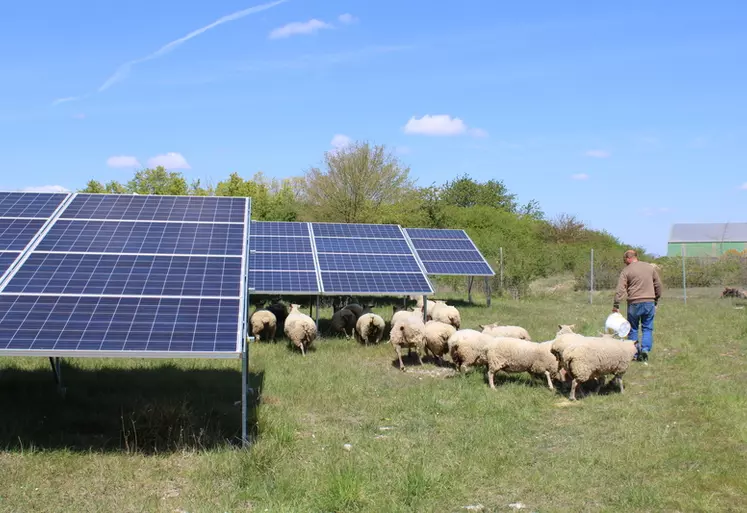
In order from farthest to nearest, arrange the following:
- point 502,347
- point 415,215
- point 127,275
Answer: point 415,215 < point 502,347 < point 127,275

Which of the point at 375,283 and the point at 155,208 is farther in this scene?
the point at 375,283

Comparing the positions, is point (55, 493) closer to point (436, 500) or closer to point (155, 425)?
point (155, 425)

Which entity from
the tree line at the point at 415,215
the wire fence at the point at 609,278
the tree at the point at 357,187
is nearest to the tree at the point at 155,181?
the tree line at the point at 415,215

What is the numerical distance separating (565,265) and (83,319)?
32.7 meters

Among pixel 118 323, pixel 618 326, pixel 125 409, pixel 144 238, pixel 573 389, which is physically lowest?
pixel 125 409

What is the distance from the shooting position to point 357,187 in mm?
40875

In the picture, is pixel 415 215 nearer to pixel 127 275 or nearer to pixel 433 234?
pixel 433 234

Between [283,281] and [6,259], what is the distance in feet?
27.4

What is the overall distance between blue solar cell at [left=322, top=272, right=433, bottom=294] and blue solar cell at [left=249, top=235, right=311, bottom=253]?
9.01 feet

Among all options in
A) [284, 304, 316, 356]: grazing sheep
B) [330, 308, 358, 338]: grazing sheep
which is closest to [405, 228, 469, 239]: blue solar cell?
[330, 308, 358, 338]: grazing sheep

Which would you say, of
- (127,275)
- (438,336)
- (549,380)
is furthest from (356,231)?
(127,275)

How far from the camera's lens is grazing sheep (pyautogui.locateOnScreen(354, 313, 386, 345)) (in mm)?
16281

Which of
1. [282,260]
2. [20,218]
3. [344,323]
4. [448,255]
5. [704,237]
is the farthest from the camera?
[704,237]

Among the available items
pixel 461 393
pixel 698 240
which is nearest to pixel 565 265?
pixel 461 393
